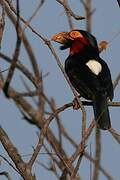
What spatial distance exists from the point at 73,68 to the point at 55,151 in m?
2.71

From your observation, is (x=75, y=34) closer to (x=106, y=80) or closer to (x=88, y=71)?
(x=88, y=71)

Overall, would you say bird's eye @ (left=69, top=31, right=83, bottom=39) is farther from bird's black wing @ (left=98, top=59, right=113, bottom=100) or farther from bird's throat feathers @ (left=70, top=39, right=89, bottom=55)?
bird's black wing @ (left=98, top=59, right=113, bottom=100)

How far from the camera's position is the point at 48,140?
285cm

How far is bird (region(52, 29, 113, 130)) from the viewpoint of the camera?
185 inches

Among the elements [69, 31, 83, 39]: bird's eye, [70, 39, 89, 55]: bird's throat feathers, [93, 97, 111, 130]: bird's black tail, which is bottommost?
[93, 97, 111, 130]: bird's black tail

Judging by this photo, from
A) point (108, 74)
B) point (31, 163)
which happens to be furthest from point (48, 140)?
point (108, 74)

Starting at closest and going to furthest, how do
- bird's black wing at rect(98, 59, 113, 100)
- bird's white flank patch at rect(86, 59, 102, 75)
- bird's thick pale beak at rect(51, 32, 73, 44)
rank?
bird's black wing at rect(98, 59, 113, 100), bird's white flank patch at rect(86, 59, 102, 75), bird's thick pale beak at rect(51, 32, 73, 44)

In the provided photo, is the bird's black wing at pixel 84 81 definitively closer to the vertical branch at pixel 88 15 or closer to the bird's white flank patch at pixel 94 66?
the bird's white flank patch at pixel 94 66

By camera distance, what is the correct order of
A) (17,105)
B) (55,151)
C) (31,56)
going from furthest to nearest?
(31,56) < (17,105) < (55,151)

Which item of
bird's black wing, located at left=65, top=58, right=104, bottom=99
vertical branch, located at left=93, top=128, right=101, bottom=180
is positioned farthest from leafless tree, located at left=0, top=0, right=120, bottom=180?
bird's black wing, located at left=65, top=58, right=104, bottom=99

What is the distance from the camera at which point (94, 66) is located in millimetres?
5223

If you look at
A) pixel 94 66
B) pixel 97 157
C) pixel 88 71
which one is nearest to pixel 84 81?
pixel 88 71

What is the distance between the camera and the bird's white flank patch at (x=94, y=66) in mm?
5133

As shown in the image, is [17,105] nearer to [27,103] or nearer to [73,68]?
[27,103]
